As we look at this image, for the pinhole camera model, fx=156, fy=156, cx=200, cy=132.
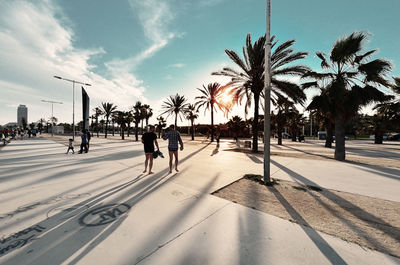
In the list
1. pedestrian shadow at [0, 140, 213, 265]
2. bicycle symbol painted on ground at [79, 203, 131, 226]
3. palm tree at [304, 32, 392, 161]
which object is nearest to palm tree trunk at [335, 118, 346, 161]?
palm tree at [304, 32, 392, 161]

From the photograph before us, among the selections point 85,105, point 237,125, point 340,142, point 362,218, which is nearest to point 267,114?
point 362,218

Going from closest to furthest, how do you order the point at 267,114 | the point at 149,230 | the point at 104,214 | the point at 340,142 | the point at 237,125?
the point at 149,230
the point at 104,214
the point at 267,114
the point at 340,142
the point at 237,125

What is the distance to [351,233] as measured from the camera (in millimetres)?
2479

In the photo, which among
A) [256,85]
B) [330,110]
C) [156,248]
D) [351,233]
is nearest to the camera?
[156,248]

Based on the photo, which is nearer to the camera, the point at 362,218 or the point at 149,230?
the point at 149,230

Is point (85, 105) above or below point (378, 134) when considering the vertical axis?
above

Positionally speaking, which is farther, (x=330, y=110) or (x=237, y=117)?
(x=237, y=117)

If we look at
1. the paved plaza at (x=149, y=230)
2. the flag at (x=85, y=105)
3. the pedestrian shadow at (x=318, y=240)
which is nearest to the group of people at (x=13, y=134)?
the flag at (x=85, y=105)

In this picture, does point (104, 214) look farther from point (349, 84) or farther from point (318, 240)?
point (349, 84)

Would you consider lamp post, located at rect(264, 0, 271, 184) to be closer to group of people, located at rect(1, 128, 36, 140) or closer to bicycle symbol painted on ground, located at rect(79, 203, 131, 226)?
bicycle symbol painted on ground, located at rect(79, 203, 131, 226)

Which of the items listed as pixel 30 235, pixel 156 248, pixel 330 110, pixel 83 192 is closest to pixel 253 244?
pixel 156 248

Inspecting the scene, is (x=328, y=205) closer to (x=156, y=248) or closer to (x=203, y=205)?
(x=203, y=205)

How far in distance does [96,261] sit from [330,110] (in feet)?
37.9

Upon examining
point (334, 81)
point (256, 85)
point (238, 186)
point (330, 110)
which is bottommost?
point (238, 186)
